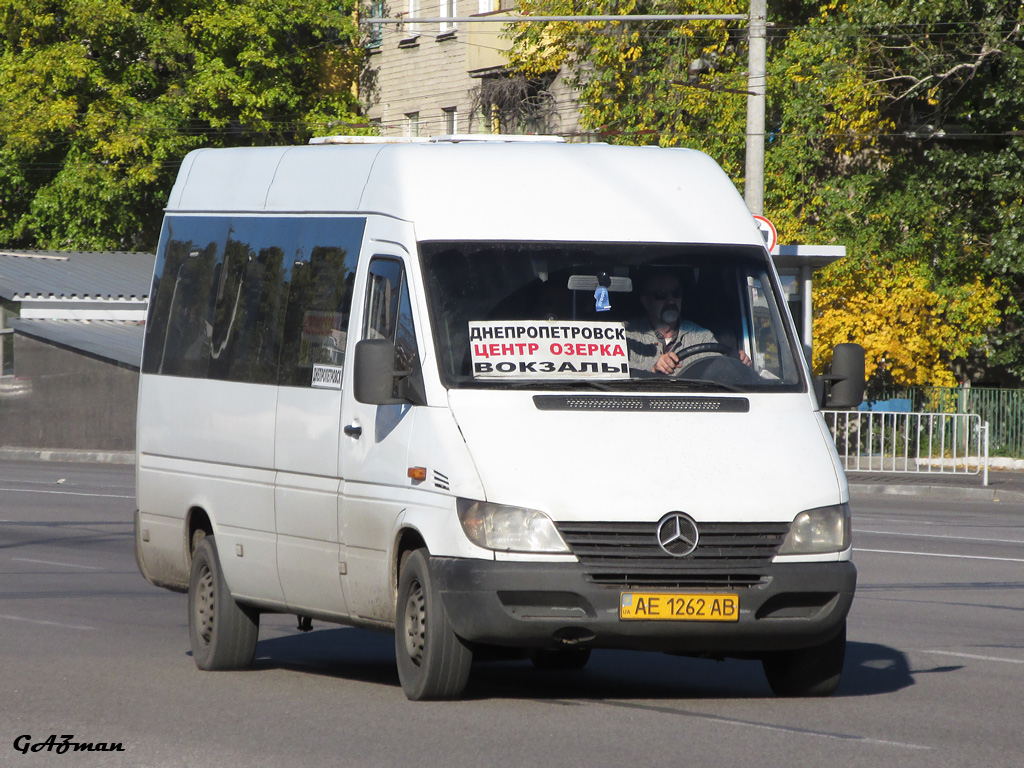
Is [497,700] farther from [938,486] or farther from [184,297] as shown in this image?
[938,486]

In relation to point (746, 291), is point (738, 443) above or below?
below

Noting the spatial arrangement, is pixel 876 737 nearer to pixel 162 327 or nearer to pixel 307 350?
pixel 307 350

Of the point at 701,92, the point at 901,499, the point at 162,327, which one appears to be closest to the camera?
the point at 162,327

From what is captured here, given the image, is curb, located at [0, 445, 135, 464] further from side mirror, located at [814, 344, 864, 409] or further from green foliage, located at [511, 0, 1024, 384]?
side mirror, located at [814, 344, 864, 409]

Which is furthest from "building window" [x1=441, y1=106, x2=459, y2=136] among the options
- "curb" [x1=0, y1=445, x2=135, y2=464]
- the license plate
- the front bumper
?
the license plate

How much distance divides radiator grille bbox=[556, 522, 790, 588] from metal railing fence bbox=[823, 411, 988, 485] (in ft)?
63.0

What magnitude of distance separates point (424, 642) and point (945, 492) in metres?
18.9

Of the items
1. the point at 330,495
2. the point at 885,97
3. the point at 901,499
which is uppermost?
the point at 885,97

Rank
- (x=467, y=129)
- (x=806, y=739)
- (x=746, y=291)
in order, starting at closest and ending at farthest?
(x=806, y=739)
(x=746, y=291)
(x=467, y=129)

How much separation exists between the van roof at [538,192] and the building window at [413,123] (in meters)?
40.2

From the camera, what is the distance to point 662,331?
8.47 meters

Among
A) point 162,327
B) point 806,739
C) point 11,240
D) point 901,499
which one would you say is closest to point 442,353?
point 806,739

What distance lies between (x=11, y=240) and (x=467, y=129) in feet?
43.4

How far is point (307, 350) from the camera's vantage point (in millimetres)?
9172
